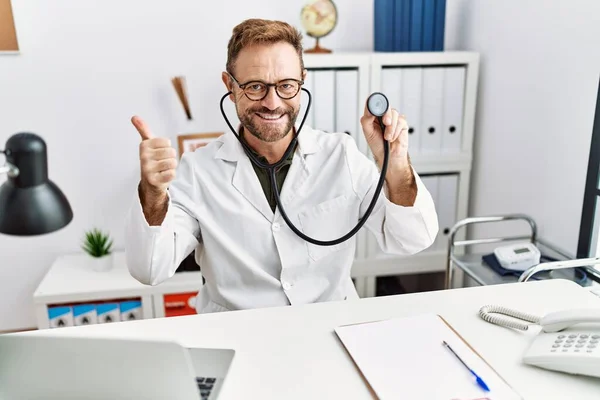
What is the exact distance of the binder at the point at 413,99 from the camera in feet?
7.06

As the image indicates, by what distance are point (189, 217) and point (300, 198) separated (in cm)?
28

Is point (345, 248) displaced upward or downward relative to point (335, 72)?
downward

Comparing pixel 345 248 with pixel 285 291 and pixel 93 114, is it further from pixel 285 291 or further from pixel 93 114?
pixel 93 114

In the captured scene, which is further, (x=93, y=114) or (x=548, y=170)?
(x=93, y=114)

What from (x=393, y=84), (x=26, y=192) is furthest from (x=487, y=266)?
(x=26, y=192)

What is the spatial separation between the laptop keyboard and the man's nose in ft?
2.11

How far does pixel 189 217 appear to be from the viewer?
133 cm

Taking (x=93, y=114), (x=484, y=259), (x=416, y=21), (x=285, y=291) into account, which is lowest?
(x=484, y=259)

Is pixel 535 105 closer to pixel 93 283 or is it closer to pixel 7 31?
pixel 93 283

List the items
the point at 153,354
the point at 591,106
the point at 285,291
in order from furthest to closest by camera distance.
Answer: the point at 591,106
the point at 285,291
the point at 153,354

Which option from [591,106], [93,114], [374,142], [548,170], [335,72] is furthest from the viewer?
[93,114]

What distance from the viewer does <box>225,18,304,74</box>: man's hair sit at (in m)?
1.27

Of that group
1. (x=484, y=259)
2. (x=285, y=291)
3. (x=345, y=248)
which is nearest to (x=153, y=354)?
(x=285, y=291)

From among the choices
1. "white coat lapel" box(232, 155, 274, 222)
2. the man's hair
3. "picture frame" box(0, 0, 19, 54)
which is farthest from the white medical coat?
"picture frame" box(0, 0, 19, 54)
